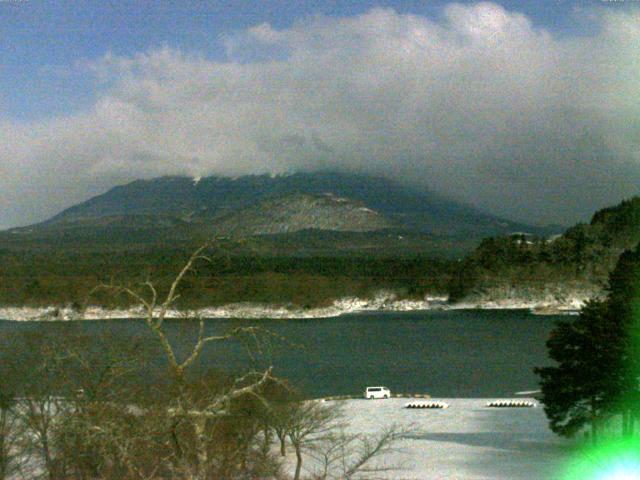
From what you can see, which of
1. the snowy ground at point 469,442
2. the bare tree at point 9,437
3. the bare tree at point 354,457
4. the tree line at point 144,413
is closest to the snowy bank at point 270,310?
the snowy ground at point 469,442

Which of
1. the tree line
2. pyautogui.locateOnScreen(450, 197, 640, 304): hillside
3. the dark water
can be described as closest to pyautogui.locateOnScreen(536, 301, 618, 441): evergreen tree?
the tree line

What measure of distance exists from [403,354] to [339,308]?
21.3 m

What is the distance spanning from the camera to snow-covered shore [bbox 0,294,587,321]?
4088 centimetres

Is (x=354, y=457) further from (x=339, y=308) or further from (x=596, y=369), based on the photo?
(x=339, y=308)

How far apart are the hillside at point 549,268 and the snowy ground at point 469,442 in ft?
115

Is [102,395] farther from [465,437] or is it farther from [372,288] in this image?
[372,288]

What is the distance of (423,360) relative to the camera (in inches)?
1038

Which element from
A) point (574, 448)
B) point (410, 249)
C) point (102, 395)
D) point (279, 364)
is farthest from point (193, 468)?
point (410, 249)

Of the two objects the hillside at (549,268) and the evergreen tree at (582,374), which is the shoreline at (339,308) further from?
the evergreen tree at (582,374)

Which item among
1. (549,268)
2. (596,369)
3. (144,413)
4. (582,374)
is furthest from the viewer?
(549,268)

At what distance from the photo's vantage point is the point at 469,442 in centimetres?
1151

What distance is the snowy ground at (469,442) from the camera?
898 cm

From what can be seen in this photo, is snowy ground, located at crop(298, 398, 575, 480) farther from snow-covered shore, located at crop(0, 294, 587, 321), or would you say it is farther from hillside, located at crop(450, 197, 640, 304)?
hillside, located at crop(450, 197, 640, 304)

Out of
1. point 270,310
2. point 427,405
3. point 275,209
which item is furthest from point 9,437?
point 275,209
